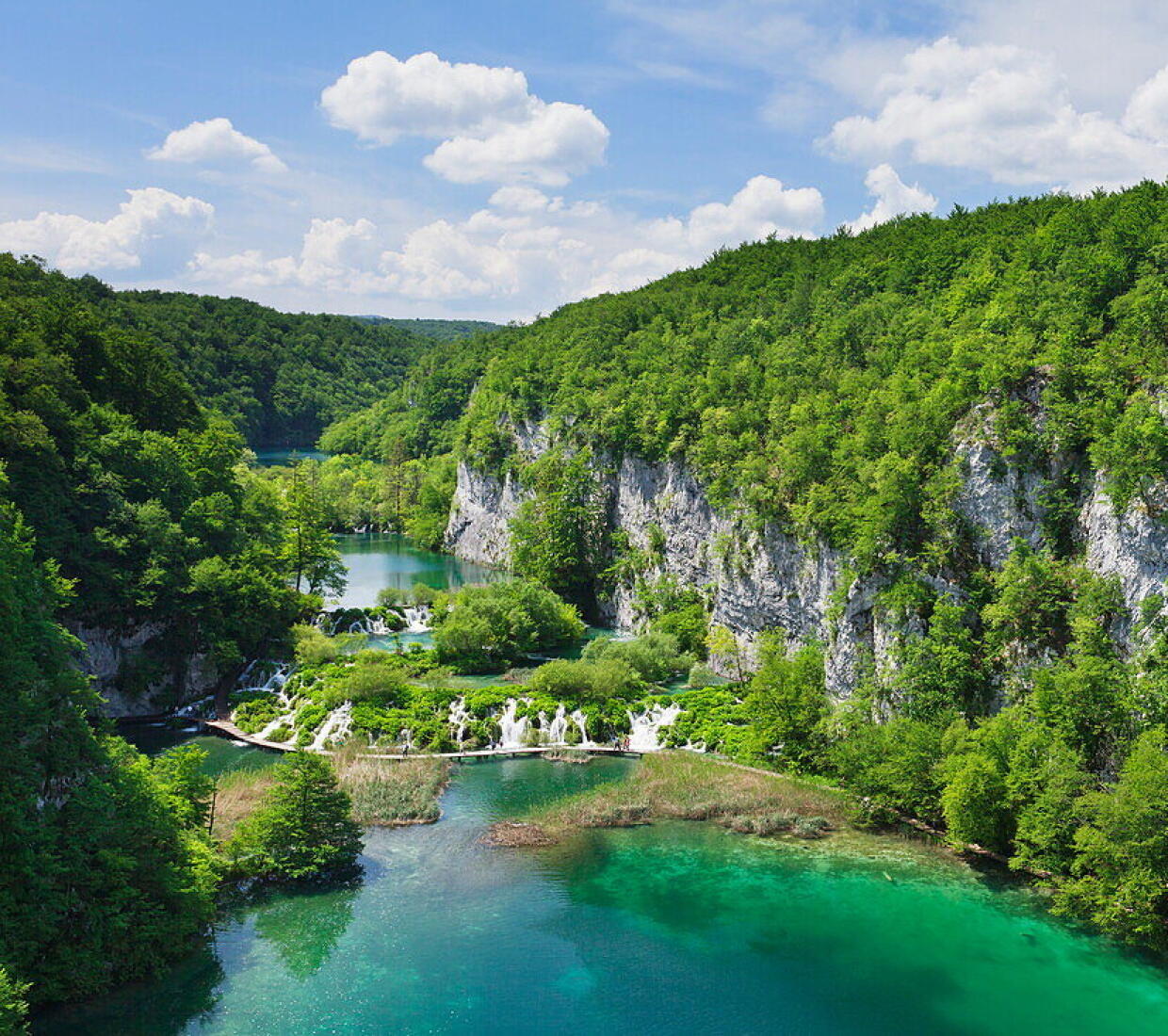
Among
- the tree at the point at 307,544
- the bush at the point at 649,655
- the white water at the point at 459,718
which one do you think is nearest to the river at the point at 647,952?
the white water at the point at 459,718

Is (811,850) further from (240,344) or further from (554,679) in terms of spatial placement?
(240,344)

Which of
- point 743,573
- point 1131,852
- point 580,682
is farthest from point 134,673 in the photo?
point 1131,852

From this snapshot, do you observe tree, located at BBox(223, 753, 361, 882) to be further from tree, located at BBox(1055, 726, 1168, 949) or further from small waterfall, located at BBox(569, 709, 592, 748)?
tree, located at BBox(1055, 726, 1168, 949)

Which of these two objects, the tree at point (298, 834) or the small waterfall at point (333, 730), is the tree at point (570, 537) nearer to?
the small waterfall at point (333, 730)

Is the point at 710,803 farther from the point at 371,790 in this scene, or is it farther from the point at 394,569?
the point at 394,569

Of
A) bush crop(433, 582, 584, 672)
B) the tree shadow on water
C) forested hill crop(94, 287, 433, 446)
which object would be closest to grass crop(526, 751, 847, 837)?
the tree shadow on water
